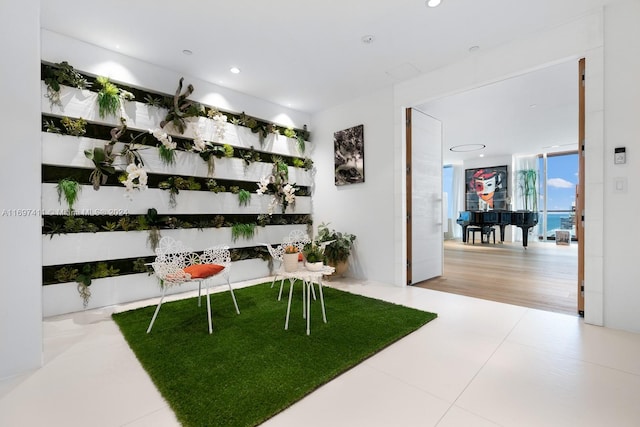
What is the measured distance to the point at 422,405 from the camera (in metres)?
1.70

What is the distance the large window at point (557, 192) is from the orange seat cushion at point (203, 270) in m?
11.1

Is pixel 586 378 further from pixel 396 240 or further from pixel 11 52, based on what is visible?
pixel 11 52

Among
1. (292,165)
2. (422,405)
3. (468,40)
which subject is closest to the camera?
(422,405)

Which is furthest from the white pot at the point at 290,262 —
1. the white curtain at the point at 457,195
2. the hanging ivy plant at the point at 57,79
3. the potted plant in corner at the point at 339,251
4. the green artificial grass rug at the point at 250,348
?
the white curtain at the point at 457,195

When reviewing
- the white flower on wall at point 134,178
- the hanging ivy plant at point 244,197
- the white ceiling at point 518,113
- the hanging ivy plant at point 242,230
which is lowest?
the hanging ivy plant at point 242,230

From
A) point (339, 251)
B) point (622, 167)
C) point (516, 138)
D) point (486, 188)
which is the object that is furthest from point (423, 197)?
point (486, 188)

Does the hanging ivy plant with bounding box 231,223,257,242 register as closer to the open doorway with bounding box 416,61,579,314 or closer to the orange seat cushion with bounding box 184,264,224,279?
the orange seat cushion with bounding box 184,264,224,279

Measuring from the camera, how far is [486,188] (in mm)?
10312

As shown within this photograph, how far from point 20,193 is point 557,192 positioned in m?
13.1

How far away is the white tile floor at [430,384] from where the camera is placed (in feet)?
5.25

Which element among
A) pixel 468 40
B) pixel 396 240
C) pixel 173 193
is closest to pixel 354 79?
pixel 468 40

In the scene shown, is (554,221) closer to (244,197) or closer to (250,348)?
(244,197)

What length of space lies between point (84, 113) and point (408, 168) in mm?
4365

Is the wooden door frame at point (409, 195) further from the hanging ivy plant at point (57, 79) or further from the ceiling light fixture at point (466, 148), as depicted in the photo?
the ceiling light fixture at point (466, 148)
